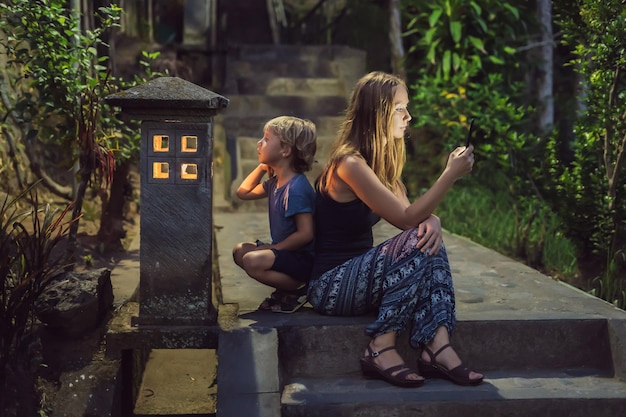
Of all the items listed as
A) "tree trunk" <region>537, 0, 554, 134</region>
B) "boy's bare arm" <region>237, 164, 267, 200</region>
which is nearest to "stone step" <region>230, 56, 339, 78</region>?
"tree trunk" <region>537, 0, 554, 134</region>

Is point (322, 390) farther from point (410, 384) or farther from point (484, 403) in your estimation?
point (484, 403)

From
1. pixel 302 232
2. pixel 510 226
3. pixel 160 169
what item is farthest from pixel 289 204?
pixel 510 226

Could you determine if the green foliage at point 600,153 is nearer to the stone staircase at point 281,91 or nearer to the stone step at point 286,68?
the stone staircase at point 281,91

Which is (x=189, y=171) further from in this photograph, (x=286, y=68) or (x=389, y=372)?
(x=286, y=68)

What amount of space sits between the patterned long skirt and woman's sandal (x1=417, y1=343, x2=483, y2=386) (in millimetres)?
75

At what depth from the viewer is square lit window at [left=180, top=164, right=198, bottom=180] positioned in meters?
4.07

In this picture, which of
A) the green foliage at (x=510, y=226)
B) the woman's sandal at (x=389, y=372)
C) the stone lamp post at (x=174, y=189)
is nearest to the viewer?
the woman's sandal at (x=389, y=372)

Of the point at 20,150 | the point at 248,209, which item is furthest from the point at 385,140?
the point at 248,209

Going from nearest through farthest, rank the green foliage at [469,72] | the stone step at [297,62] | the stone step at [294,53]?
the green foliage at [469,72] < the stone step at [297,62] < the stone step at [294,53]

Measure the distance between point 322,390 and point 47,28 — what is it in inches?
103

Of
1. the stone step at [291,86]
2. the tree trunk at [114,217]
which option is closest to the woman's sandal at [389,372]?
the tree trunk at [114,217]

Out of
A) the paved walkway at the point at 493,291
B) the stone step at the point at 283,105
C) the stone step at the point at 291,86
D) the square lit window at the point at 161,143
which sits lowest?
the paved walkway at the point at 493,291

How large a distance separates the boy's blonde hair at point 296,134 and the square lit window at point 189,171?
1.71 ft

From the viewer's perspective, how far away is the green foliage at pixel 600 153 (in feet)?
17.6
